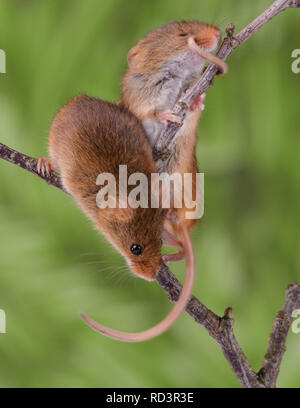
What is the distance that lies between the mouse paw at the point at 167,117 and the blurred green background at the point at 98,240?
0.88ft

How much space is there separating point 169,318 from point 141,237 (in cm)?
10

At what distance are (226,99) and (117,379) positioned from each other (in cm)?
54

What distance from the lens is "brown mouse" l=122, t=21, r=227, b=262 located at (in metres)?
0.74

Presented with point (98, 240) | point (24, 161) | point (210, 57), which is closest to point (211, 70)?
point (210, 57)

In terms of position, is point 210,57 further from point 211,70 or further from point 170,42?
point 170,42

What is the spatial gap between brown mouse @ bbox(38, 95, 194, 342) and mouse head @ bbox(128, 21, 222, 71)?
98 mm

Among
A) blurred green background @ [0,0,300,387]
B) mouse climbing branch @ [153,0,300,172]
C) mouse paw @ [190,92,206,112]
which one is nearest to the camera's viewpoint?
mouse climbing branch @ [153,0,300,172]

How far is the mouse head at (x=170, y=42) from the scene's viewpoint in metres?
0.72

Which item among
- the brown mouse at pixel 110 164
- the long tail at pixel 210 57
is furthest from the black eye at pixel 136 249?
the long tail at pixel 210 57

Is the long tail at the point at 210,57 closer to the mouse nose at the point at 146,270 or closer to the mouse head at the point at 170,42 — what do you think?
the mouse head at the point at 170,42

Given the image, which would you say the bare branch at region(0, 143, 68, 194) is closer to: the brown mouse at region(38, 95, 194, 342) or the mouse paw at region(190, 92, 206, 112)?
the brown mouse at region(38, 95, 194, 342)

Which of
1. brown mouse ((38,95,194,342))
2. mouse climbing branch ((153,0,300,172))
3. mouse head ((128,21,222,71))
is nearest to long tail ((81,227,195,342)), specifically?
brown mouse ((38,95,194,342))

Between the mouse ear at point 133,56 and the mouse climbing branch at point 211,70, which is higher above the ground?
the mouse ear at point 133,56
